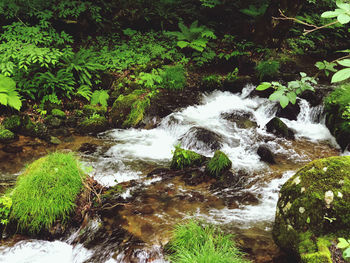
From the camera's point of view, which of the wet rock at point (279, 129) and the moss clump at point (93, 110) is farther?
the moss clump at point (93, 110)

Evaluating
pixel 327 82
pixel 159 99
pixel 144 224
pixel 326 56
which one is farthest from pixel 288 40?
pixel 144 224

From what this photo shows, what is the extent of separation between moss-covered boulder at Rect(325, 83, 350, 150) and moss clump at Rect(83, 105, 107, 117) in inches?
263

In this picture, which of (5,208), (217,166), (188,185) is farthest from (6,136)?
(217,166)

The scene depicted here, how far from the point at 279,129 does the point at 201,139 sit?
2375 millimetres

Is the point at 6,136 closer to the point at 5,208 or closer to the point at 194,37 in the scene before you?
the point at 5,208

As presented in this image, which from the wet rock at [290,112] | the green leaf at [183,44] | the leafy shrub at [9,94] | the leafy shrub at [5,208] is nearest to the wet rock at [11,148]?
the leafy shrub at [9,94]

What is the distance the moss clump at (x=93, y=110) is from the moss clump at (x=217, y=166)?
4095 mm

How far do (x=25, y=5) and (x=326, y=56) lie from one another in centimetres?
1292

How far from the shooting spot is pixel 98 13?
11188 mm

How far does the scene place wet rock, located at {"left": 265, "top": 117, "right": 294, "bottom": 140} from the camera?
731 cm

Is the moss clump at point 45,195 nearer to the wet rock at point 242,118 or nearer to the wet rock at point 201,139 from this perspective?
the wet rock at point 201,139

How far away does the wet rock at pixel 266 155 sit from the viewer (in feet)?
20.0

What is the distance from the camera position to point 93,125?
24.1ft

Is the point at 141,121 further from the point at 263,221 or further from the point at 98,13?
the point at 98,13
